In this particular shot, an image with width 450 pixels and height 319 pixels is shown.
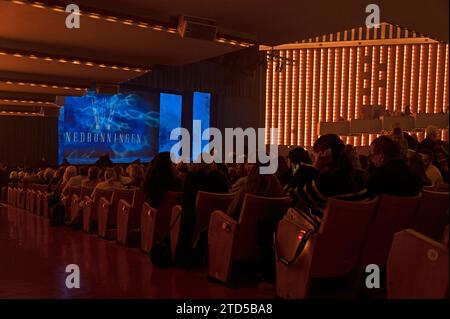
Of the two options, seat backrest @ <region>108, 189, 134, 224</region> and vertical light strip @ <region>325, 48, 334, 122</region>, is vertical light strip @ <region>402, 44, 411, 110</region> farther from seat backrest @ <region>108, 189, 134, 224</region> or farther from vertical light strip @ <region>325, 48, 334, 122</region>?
seat backrest @ <region>108, 189, 134, 224</region>

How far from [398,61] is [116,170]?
34.0 feet

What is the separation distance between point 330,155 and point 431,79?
12216mm

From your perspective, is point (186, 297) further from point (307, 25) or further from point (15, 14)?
point (307, 25)

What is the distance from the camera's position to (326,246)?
324 centimetres

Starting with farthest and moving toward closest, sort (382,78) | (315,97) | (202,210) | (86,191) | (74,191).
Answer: (315,97) < (382,78) < (74,191) < (86,191) < (202,210)

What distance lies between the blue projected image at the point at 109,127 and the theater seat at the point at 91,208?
8879 millimetres

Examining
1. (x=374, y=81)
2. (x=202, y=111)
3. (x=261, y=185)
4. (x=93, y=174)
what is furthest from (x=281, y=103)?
(x=261, y=185)

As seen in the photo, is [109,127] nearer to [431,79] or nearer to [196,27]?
[431,79]

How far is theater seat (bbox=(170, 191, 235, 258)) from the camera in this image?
4609 mm

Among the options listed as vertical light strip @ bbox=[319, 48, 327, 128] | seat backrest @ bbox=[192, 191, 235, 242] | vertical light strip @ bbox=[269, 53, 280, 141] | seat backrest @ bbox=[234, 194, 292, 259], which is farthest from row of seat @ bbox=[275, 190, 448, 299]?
vertical light strip @ bbox=[269, 53, 280, 141]

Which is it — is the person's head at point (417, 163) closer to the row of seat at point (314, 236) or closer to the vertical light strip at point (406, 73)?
the row of seat at point (314, 236)

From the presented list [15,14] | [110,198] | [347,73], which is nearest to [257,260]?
[110,198]

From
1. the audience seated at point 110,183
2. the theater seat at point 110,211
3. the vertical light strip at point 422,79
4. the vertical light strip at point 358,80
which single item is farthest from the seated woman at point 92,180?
the vertical light strip at point 422,79

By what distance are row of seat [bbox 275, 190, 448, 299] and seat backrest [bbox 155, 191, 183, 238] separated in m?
1.98
